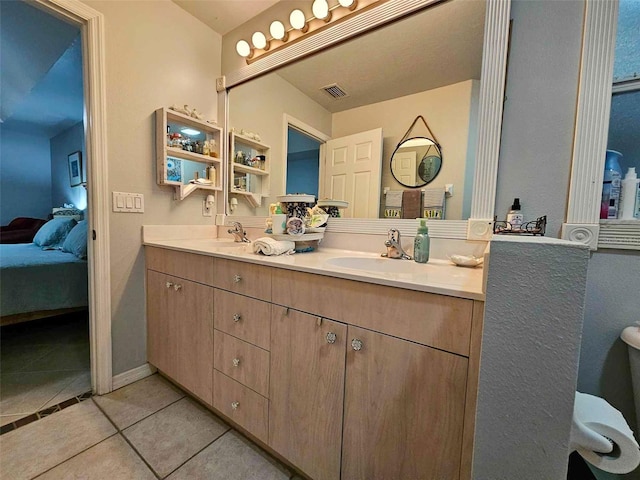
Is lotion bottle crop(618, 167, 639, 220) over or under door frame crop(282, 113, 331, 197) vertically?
under

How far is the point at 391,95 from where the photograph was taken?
125 centimetres

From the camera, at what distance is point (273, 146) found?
170cm

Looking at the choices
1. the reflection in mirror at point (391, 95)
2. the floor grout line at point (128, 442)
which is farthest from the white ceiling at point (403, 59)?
the floor grout line at point (128, 442)

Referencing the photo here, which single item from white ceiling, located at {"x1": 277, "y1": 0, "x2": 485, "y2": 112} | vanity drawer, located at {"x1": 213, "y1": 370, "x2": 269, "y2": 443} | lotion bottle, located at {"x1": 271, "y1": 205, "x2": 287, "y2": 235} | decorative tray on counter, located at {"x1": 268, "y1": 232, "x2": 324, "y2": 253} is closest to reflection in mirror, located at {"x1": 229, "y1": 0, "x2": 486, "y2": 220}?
white ceiling, located at {"x1": 277, "y1": 0, "x2": 485, "y2": 112}

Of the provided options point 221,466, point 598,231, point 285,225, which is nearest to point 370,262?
point 285,225

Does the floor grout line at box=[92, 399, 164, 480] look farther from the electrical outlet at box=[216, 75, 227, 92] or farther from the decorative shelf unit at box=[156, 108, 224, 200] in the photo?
the electrical outlet at box=[216, 75, 227, 92]

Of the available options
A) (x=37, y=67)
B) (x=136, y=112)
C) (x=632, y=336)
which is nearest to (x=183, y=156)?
(x=136, y=112)

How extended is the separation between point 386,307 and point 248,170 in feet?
4.93

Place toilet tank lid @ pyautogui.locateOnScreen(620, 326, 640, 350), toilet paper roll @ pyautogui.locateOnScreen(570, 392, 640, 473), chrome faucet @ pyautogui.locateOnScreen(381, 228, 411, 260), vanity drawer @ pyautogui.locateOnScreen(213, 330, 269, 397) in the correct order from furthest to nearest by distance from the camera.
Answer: chrome faucet @ pyautogui.locateOnScreen(381, 228, 411, 260) < vanity drawer @ pyautogui.locateOnScreen(213, 330, 269, 397) < toilet tank lid @ pyautogui.locateOnScreen(620, 326, 640, 350) < toilet paper roll @ pyautogui.locateOnScreen(570, 392, 640, 473)

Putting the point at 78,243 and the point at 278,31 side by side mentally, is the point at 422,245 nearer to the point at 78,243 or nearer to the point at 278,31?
the point at 278,31

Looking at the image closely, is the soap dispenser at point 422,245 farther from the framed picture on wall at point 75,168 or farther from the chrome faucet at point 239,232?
the framed picture on wall at point 75,168

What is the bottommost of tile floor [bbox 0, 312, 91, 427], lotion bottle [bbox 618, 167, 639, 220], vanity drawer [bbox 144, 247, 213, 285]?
tile floor [bbox 0, 312, 91, 427]

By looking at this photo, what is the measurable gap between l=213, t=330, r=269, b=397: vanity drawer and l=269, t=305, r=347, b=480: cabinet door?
5 centimetres

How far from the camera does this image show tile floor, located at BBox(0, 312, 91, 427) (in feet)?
4.39
